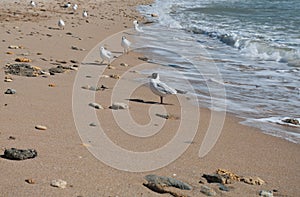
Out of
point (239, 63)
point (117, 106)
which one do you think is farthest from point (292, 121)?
point (239, 63)

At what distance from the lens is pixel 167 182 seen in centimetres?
337

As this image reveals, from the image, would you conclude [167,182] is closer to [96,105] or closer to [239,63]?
[96,105]

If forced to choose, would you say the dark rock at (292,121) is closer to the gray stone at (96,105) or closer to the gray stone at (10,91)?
the gray stone at (96,105)

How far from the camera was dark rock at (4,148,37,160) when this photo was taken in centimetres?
343

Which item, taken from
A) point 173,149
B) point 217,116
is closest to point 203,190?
point 173,149

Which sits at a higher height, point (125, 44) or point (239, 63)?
point (125, 44)

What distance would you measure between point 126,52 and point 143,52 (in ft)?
2.11

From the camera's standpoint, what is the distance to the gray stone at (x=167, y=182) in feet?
11.0

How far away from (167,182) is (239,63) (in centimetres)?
814

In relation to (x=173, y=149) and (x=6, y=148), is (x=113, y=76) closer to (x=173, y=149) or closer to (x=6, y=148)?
(x=173, y=149)

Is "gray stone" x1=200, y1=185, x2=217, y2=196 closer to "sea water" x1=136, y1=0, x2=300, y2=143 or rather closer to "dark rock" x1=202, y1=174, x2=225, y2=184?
"dark rock" x1=202, y1=174, x2=225, y2=184

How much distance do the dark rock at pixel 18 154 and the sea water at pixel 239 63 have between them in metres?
3.07

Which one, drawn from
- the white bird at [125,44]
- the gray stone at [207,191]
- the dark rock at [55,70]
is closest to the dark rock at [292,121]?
the gray stone at [207,191]

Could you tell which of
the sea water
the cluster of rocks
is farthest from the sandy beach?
the sea water
